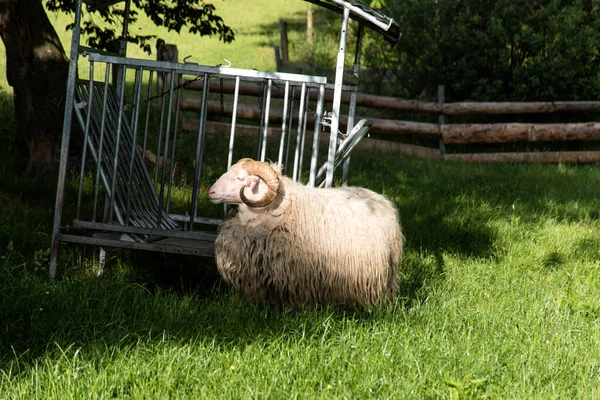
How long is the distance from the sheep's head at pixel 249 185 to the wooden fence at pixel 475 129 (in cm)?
630

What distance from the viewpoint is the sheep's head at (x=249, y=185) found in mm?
4184

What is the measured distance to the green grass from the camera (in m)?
3.25

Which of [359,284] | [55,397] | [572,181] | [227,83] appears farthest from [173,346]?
[227,83]

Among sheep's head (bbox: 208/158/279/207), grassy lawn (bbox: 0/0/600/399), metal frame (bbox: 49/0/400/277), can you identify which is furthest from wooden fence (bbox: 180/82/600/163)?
sheep's head (bbox: 208/158/279/207)

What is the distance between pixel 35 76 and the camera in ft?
22.0

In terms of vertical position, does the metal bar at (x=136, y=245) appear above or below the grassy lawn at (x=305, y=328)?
above

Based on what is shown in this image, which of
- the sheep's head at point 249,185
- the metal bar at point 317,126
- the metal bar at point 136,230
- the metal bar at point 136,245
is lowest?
the metal bar at point 136,245

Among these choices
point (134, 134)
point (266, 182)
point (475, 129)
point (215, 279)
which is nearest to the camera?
point (266, 182)

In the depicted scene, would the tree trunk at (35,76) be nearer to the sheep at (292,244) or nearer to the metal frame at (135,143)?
the metal frame at (135,143)

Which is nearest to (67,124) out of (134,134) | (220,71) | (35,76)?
(134,134)

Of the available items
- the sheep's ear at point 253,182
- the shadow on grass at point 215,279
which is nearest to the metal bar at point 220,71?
the sheep's ear at point 253,182

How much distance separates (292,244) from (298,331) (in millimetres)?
599

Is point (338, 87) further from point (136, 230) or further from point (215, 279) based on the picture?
point (215, 279)

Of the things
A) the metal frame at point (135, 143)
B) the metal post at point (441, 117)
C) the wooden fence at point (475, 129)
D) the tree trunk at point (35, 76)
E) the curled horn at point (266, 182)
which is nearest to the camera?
the curled horn at point (266, 182)
